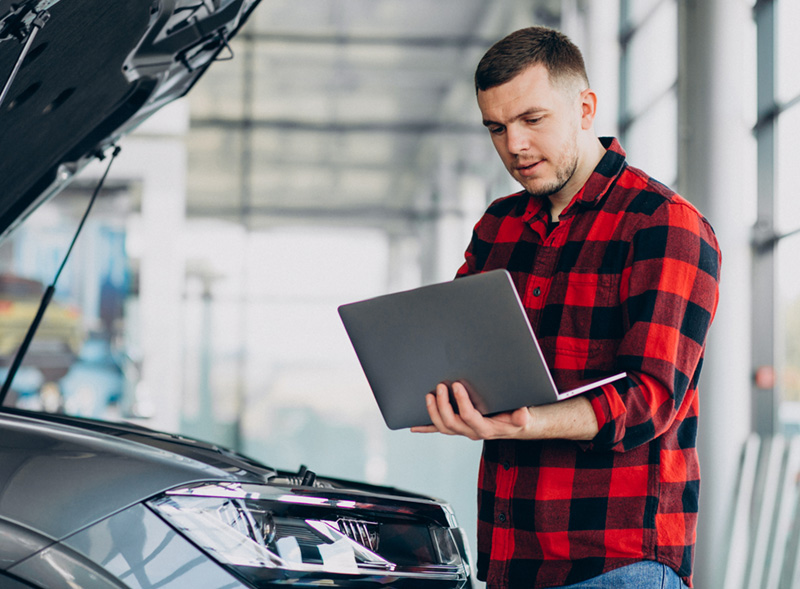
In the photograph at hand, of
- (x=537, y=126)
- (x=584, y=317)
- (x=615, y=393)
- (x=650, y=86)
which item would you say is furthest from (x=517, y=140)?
(x=650, y=86)

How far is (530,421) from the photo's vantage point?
134 cm

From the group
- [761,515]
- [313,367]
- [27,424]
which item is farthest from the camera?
[313,367]

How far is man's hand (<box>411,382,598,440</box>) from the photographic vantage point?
134 cm

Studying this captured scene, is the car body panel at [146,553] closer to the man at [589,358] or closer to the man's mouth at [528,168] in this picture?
the man at [589,358]

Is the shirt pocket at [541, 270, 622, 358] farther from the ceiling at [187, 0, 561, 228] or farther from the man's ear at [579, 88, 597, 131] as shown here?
the ceiling at [187, 0, 561, 228]

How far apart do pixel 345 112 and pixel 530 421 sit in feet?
18.4

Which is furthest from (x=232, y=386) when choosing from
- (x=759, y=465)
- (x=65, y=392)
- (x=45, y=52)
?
(x=45, y=52)

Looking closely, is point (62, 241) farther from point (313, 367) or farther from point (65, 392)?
point (313, 367)

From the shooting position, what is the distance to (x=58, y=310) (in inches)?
234

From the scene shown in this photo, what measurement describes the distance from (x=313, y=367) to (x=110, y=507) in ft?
16.7

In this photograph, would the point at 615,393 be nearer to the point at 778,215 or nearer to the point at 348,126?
the point at 778,215

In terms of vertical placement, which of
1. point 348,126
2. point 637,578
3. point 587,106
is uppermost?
point 348,126

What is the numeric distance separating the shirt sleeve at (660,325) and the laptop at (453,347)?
2.1 inches

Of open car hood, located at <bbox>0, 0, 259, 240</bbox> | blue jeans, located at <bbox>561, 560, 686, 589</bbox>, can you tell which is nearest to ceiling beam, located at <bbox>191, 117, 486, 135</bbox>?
open car hood, located at <bbox>0, 0, 259, 240</bbox>
